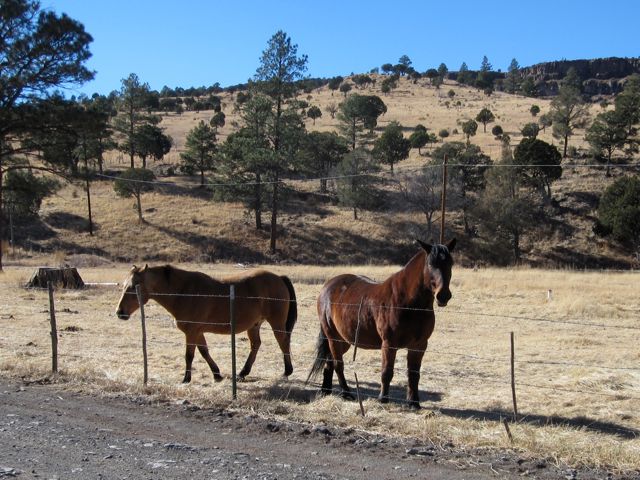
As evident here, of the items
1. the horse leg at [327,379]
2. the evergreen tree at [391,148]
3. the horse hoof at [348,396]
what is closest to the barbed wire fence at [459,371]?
the horse hoof at [348,396]

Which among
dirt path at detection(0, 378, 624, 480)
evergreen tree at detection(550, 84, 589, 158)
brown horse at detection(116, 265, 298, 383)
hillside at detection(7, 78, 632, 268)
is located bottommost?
hillside at detection(7, 78, 632, 268)

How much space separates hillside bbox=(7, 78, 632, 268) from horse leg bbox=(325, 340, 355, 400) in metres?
30.3

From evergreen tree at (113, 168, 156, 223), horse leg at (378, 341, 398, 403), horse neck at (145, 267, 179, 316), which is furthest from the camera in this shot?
evergreen tree at (113, 168, 156, 223)

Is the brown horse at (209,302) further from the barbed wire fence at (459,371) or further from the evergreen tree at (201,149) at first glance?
the evergreen tree at (201,149)

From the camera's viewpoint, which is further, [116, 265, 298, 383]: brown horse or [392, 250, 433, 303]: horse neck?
[116, 265, 298, 383]: brown horse

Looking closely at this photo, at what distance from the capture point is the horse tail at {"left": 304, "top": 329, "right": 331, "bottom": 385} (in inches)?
346

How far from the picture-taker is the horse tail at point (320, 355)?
878cm

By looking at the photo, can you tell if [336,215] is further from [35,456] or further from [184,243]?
[35,456]

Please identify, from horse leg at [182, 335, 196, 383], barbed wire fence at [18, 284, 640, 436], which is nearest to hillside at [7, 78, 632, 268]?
barbed wire fence at [18, 284, 640, 436]

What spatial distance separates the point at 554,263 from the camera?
4288 centimetres

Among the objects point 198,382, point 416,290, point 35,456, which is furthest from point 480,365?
point 35,456

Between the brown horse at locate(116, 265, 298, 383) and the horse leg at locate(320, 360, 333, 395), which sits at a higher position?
the brown horse at locate(116, 265, 298, 383)

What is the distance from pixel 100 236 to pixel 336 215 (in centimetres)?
1864

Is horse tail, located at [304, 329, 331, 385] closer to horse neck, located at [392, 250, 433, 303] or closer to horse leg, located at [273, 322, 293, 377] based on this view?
horse leg, located at [273, 322, 293, 377]
